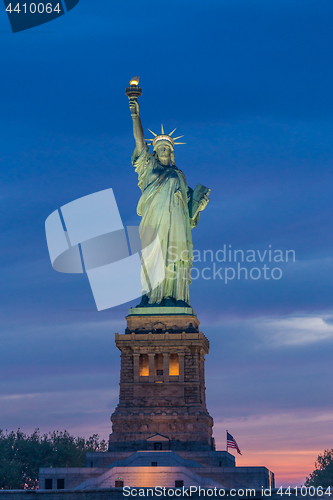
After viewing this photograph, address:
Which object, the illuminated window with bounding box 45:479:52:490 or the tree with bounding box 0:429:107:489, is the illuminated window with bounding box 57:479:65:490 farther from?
the tree with bounding box 0:429:107:489

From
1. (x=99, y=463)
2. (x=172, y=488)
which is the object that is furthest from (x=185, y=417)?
(x=172, y=488)

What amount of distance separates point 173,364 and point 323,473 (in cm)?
2248

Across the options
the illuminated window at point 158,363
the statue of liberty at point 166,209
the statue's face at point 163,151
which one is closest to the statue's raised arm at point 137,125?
the statue of liberty at point 166,209

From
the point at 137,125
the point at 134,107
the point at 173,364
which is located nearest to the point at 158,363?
the point at 173,364

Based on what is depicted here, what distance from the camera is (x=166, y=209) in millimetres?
55031

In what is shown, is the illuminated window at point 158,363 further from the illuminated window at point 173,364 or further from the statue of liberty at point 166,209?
the statue of liberty at point 166,209

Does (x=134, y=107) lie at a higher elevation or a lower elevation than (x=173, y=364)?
higher

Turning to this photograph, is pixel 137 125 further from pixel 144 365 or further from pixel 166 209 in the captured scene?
pixel 144 365

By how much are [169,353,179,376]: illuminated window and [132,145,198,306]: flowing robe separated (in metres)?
3.60

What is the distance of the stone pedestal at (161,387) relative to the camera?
162 ft

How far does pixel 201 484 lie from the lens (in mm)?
43500

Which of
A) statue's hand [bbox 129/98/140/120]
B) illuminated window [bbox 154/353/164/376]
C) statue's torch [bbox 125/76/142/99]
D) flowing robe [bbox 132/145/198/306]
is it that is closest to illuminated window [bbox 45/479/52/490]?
illuminated window [bbox 154/353/164/376]

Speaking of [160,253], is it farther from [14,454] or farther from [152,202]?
[14,454]

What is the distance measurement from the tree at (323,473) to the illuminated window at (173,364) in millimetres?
19704
